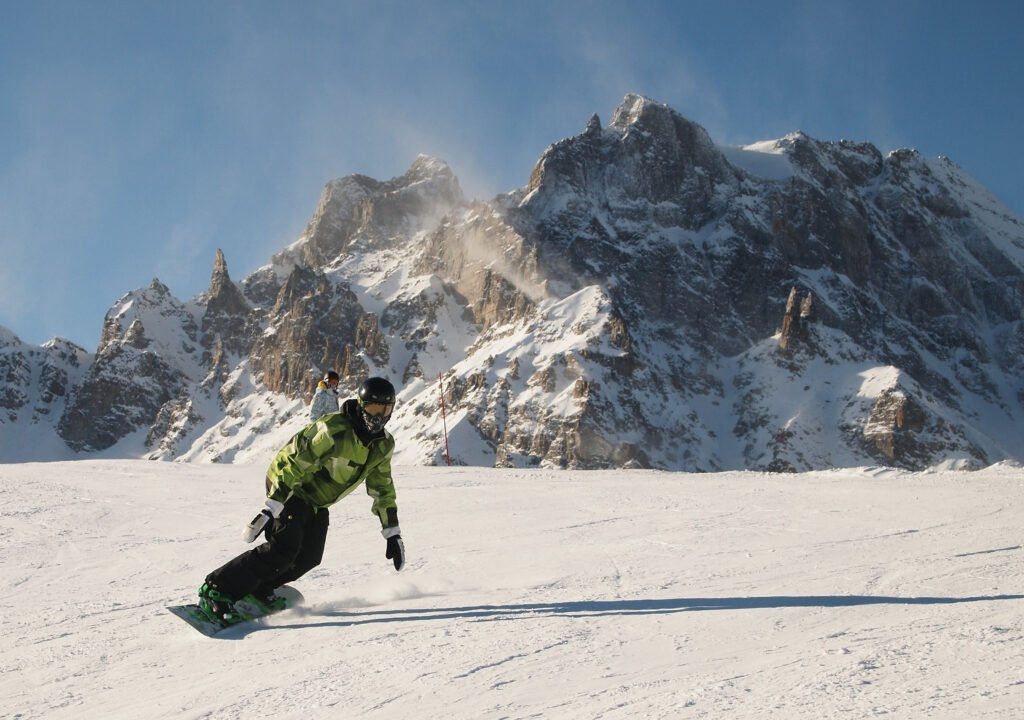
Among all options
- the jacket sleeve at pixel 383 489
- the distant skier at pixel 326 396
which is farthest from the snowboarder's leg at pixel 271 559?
the distant skier at pixel 326 396

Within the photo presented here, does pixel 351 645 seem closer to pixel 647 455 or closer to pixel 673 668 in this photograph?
pixel 673 668

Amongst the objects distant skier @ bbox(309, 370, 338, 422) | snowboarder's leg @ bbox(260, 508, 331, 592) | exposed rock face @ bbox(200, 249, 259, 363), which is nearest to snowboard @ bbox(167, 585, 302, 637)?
snowboarder's leg @ bbox(260, 508, 331, 592)

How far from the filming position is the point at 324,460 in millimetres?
6082

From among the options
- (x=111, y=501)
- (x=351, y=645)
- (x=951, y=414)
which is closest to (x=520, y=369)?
(x=951, y=414)

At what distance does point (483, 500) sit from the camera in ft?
41.8

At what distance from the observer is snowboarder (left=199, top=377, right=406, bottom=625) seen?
231 inches

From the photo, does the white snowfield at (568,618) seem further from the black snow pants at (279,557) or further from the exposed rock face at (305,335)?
the exposed rock face at (305,335)

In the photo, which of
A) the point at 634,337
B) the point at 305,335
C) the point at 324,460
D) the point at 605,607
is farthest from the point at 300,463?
the point at 305,335

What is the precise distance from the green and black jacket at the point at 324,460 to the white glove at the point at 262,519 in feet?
0.33

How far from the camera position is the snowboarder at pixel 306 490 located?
19.3 ft

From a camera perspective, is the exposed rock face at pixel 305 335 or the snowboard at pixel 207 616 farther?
the exposed rock face at pixel 305 335

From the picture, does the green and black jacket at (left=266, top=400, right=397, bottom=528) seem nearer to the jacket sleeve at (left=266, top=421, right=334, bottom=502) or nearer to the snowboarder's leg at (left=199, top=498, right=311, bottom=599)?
the jacket sleeve at (left=266, top=421, right=334, bottom=502)

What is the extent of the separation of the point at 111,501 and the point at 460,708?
12.2m

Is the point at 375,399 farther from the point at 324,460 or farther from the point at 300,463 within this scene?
the point at 300,463
